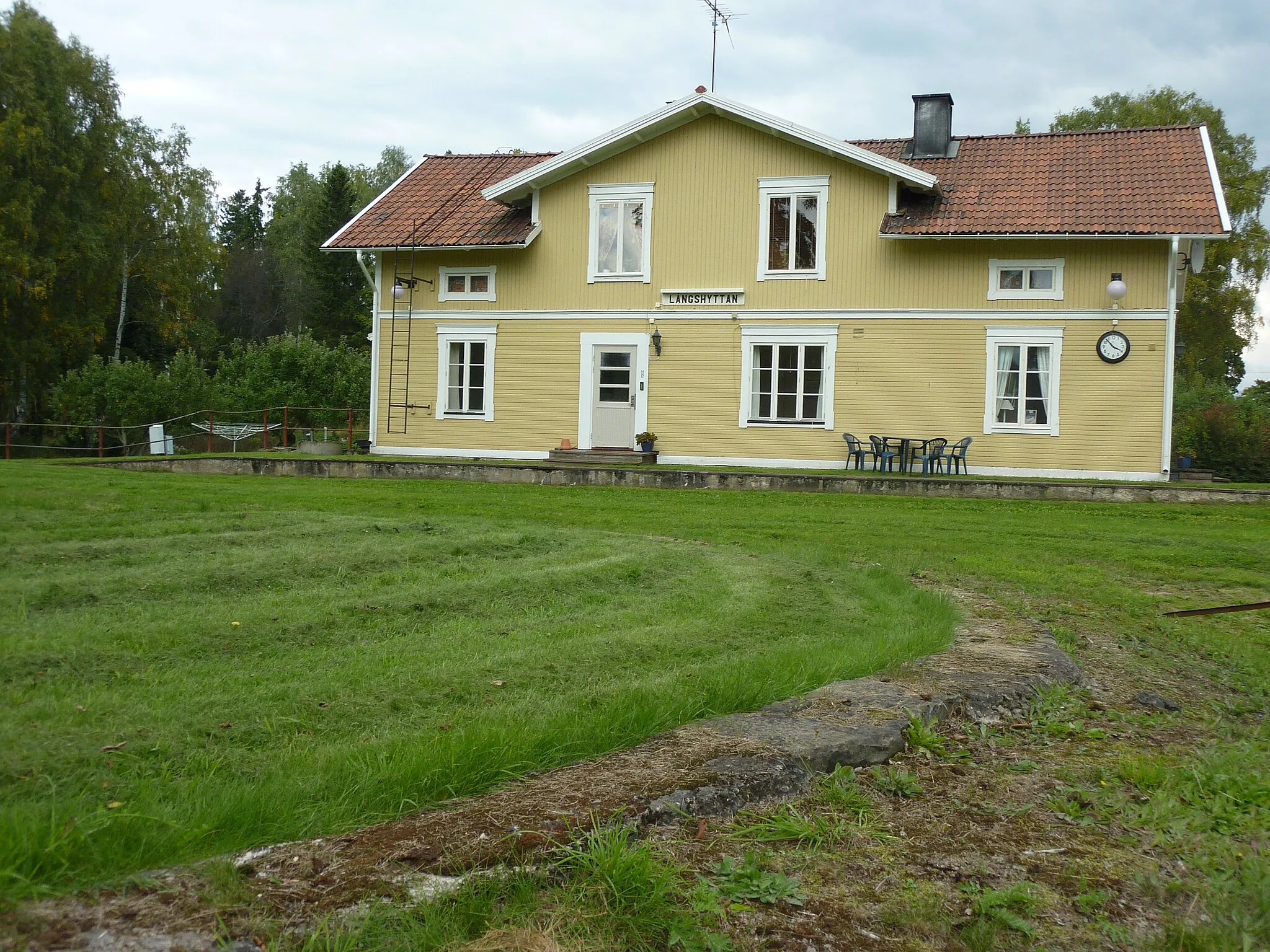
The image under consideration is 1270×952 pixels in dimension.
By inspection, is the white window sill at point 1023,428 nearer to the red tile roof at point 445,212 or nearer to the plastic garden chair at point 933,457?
the plastic garden chair at point 933,457

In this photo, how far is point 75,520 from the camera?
8445 mm

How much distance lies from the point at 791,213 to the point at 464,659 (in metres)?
18.5

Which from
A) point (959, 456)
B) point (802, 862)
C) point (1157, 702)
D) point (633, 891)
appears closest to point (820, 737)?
point (802, 862)

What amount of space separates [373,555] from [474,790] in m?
4.21

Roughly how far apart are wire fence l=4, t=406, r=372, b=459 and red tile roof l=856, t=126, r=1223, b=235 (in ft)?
51.4

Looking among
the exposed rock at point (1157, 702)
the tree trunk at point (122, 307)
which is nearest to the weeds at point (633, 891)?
the exposed rock at point (1157, 702)

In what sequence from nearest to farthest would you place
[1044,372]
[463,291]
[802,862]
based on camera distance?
[802,862]
[1044,372]
[463,291]

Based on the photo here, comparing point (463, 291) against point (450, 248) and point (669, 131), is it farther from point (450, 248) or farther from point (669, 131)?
point (669, 131)

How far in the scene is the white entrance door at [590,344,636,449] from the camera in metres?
23.3

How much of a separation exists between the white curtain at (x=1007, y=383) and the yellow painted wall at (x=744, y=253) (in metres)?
0.85

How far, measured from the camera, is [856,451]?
21.4 m

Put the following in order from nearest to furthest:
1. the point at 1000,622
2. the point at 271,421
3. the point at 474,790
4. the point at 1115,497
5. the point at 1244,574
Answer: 1. the point at 474,790
2. the point at 1000,622
3. the point at 1244,574
4. the point at 1115,497
5. the point at 271,421

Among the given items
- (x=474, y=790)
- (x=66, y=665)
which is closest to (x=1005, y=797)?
(x=474, y=790)

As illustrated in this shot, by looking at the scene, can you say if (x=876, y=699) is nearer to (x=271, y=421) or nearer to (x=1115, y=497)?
(x=1115, y=497)
